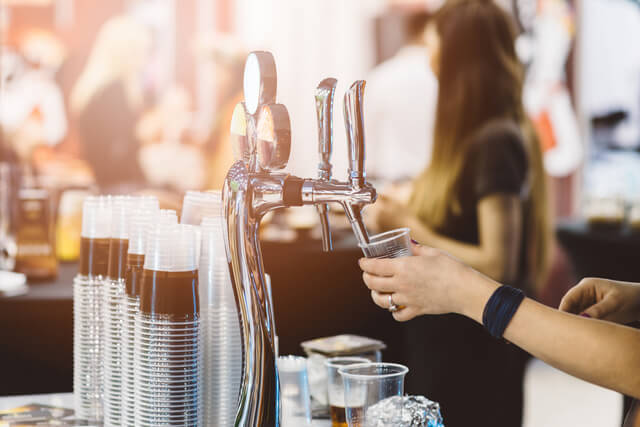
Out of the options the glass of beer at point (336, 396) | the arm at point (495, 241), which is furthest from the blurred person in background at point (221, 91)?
the glass of beer at point (336, 396)

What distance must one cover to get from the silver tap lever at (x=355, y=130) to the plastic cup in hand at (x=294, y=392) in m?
0.38

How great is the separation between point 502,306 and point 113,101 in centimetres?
388

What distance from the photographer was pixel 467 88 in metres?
2.09

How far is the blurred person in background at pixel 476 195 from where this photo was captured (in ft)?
6.64

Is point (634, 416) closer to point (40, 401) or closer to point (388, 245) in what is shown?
point (388, 245)

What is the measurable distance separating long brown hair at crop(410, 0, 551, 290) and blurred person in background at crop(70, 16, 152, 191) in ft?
8.94

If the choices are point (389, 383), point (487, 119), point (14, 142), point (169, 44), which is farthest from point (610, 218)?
point (14, 142)

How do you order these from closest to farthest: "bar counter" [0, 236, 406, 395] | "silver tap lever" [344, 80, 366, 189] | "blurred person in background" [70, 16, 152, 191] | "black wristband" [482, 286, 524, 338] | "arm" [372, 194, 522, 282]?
"silver tap lever" [344, 80, 366, 189], "black wristband" [482, 286, 524, 338], "arm" [372, 194, 522, 282], "bar counter" [0, 236, 406, 395], "blurred person in background" [70, 16, 152, 191]

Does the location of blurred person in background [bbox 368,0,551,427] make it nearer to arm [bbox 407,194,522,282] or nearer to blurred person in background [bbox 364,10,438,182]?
arm [bbox 407,194,522,282]

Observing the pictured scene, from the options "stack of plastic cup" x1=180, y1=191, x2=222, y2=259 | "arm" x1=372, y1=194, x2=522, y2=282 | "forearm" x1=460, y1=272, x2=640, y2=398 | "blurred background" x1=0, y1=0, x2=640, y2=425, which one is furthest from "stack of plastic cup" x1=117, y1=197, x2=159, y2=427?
"blurred background" x1=0, y1=0, x2=640, y2=425

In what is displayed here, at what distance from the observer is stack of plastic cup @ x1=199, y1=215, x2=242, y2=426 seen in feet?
3.32

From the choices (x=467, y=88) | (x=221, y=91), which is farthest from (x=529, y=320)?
(x=221, y=91)

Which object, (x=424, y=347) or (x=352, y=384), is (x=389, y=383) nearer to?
(x=352, y=384)

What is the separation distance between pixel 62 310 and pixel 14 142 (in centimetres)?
273
